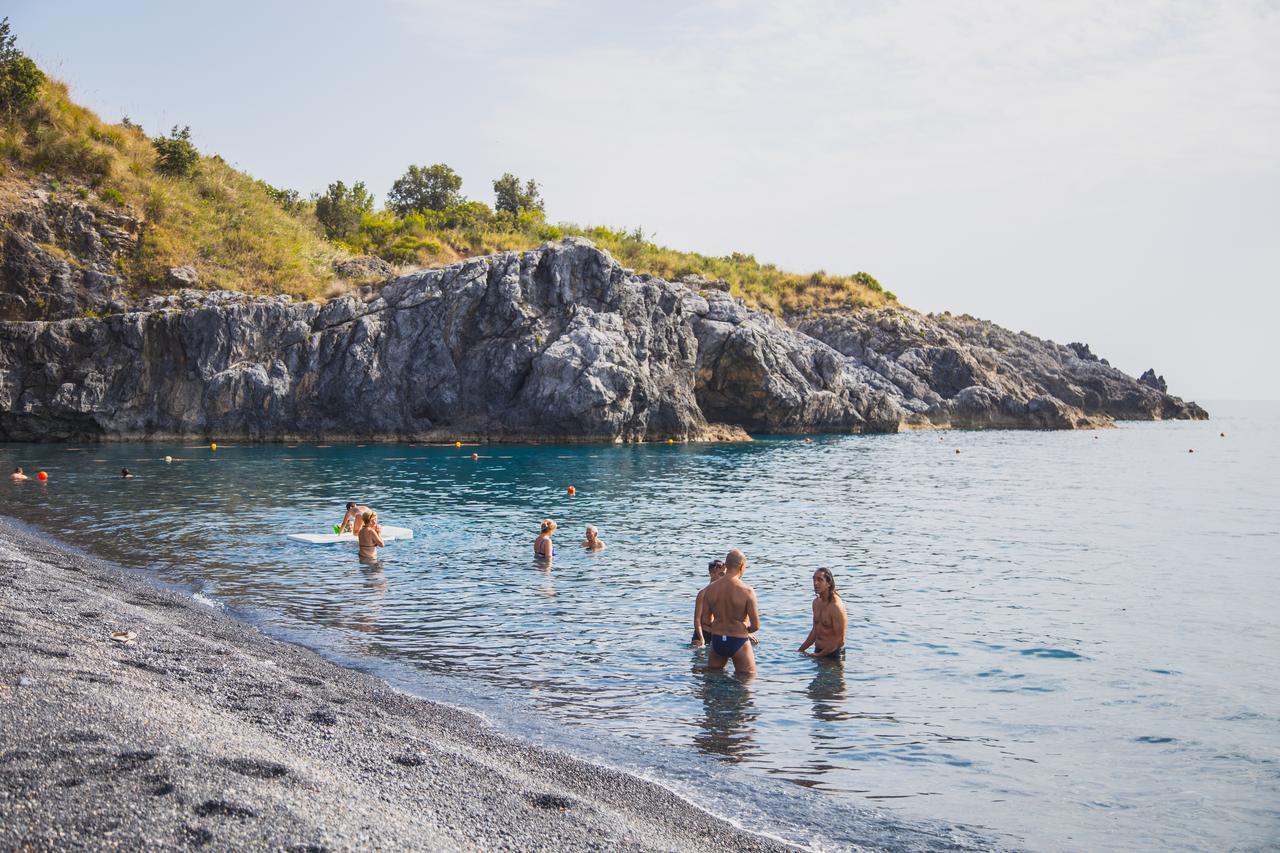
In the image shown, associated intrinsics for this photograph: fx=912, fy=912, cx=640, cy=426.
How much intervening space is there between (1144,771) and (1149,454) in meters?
65.8

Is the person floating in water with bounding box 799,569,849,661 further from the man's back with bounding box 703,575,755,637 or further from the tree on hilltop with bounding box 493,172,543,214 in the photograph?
the tree on hilltop with bounding box 493,172,543,214

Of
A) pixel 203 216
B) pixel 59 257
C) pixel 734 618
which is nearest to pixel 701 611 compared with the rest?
pixel 734 618

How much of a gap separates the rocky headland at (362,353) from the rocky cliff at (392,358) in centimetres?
11

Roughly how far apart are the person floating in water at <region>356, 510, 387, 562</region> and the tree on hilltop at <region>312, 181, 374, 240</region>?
65.3m

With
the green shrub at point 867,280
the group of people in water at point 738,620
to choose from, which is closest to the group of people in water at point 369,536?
the group of people in water at point 738,620

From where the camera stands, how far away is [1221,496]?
1677 inches

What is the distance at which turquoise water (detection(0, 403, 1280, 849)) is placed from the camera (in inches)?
398

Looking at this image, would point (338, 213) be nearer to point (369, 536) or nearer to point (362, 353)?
point (362, 353)

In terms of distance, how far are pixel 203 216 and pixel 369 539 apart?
57.2 m

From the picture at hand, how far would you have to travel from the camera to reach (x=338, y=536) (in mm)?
25531

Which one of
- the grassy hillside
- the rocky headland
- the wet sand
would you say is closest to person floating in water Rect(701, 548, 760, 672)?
the wet sand

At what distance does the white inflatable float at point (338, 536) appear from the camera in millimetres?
25359

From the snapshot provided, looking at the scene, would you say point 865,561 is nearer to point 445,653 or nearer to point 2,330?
point 445,653

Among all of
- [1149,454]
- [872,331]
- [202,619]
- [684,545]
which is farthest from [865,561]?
[872,331]
